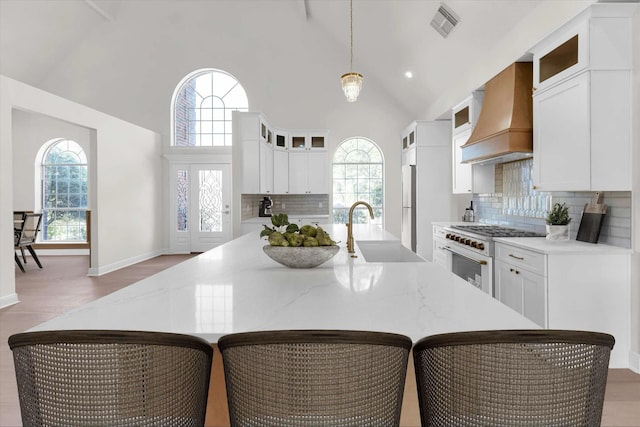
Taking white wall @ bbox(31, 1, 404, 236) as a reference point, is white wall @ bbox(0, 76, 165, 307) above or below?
below

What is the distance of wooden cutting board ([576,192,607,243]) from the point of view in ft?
9.59

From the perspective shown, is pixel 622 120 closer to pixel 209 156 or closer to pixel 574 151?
pixel 574 151

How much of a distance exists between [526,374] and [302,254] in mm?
1169

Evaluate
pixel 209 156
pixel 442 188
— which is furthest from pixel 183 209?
pixel 442 188

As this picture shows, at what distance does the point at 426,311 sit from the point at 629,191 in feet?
7.53

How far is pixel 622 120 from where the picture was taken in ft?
8.68

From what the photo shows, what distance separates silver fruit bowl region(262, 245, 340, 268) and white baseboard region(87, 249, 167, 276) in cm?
549

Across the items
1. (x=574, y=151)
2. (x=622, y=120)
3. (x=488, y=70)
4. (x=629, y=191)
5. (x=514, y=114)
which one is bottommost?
(x=629, y=191)

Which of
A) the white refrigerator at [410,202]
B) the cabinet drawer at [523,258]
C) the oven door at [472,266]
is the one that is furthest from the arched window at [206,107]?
the cabinet drawer at [523,258]

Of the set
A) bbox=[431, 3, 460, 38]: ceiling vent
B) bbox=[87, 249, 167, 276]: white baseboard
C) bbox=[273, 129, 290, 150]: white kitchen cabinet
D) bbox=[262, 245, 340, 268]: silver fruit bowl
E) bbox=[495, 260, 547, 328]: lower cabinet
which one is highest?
bbox=[431, 3, 460, 38]: ceiling vent

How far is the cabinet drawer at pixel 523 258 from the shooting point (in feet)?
9.09

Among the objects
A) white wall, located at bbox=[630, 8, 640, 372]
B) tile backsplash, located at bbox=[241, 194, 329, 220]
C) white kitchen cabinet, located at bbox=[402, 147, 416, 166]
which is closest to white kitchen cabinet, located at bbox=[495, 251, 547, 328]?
white wall, located at bbox=[630, 8, 640, 372]

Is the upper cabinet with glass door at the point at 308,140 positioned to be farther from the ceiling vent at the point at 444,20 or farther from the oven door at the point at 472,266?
the oven door at the point at 472,266

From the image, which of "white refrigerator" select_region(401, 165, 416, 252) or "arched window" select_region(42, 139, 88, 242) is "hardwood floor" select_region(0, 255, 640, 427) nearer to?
"arched window" select_region(42, 139, 88, 242)
